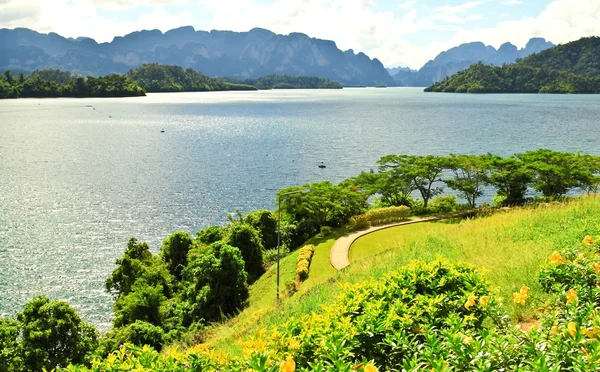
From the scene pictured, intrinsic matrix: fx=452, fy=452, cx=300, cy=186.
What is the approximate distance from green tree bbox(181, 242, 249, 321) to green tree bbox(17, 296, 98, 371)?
8668 mm

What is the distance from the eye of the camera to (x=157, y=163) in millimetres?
78250

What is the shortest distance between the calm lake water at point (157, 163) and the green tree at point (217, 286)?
24.6 feet

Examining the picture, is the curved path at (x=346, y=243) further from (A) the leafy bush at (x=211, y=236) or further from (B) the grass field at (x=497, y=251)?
(A) the leafy bush at (x=211, y=236)

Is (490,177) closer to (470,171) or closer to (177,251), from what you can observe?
(470,171)

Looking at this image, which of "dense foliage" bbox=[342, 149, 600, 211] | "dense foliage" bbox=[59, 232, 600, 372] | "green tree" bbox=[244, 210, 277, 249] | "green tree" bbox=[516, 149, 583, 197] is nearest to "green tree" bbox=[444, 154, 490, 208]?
"dense foliage" bbox=[342, 149, 600, 211]

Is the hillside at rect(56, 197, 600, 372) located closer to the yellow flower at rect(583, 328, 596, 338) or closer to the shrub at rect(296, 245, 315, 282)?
the yellow flower at rect(583, 328, 596, 338)

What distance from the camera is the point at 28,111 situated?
501 ft

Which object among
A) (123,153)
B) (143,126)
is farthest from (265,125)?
(123,153)

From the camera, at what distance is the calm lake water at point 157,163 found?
40.7 m

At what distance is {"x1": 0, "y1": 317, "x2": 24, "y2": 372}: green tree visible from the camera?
66.6ft

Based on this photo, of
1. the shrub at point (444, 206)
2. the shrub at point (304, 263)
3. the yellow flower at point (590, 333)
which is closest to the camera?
the yellow flower at point (590, 333)

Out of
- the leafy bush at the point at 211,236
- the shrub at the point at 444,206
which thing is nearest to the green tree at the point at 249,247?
the leafy bush at the point at 211,236

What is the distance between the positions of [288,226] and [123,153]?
53.6m

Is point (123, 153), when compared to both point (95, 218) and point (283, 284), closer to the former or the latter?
point (95, 218)
